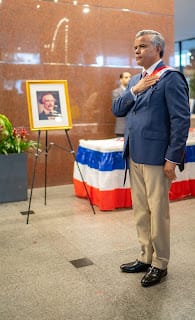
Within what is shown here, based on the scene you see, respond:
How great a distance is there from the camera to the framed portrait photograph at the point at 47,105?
152 inches

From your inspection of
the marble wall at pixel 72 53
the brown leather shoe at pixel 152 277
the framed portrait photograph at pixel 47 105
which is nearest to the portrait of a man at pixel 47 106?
the framed portrait photograph at pixel 47 105

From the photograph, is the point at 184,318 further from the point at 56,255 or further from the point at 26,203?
the point at 26,203

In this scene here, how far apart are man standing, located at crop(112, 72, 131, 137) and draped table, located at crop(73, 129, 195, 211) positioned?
3.68 ft

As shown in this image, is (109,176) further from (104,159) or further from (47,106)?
(47,106)

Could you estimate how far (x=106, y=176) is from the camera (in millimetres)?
3895

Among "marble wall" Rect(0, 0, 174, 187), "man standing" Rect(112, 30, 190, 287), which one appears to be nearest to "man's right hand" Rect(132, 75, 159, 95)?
"man standing" Rect(112, 30, 190, 287)

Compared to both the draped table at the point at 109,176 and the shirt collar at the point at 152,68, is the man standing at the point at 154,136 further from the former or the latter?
the draped table at the point at 109,176

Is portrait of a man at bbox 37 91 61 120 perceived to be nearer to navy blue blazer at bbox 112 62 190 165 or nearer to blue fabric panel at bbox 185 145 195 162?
blue fabric panel at bbox 185 145 195 162

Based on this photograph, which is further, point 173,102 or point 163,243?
point 163,243

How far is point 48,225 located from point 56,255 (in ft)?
2.38

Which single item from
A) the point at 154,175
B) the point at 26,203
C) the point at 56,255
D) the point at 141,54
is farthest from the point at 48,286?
the point at 26,203

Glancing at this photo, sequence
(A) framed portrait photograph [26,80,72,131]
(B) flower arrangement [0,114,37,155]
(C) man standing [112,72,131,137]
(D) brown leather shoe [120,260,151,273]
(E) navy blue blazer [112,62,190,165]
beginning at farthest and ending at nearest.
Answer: (C) man standing [112,72,131,137] < (B) flower arrangement [0,114,37,155] < (A) framed portrait photograph [26,80,72,131] < (D) brown leather shoe [120,260,151,273] < (E) navy blue blazer [112,62,190,165]

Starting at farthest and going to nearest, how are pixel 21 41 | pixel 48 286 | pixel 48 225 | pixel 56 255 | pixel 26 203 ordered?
pixel 21 41 < pixel 26 203 < pixel 48 225 < pixel 56 255 < pixel 48 286

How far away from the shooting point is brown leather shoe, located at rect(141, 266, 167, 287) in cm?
237
